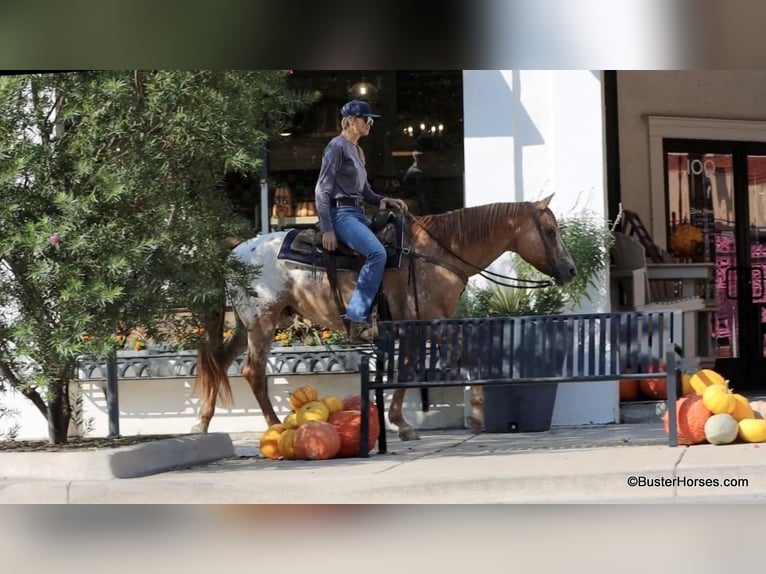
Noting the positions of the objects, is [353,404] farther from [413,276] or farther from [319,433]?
[413,276]

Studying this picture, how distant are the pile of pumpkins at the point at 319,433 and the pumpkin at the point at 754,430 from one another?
2.69 meters

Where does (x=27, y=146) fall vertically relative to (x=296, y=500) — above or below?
above

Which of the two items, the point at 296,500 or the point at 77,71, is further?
the point at 77,71

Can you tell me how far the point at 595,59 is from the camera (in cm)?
857

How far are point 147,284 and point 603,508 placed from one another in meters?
3.38

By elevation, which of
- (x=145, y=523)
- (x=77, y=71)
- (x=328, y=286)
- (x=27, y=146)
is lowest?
(x=145, y=523)

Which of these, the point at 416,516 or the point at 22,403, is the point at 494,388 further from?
the point at 22,403

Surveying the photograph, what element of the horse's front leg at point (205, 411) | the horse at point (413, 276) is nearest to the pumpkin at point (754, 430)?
the horse at point (413, 276)

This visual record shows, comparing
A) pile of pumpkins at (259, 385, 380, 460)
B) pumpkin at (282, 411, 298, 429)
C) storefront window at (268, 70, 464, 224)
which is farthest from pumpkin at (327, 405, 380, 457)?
storefront window at (268, 70, 464, 224)

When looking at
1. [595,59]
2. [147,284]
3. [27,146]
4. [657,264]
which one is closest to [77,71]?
[27,146]

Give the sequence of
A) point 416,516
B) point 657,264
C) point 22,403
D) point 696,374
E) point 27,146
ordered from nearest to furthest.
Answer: point 416,516
point 27,146
point 696,374
point 22,403
point 657,264

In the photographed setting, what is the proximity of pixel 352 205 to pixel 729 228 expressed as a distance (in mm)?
6069

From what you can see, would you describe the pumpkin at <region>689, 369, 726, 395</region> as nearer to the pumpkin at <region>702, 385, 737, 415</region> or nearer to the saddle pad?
the pumpkin at <region>702, 385, 737, 415</region>

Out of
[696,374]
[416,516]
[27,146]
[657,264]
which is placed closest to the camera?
[416,516]
